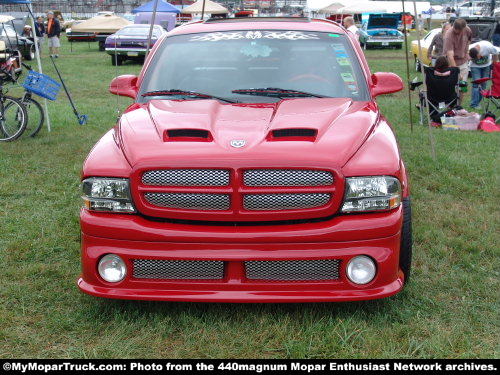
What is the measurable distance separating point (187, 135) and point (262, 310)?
1086 mm

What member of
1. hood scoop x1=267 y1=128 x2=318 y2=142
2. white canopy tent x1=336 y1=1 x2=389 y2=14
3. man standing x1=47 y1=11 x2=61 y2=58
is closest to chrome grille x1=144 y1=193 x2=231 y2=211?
hood scoop x1=267 y1=128 x2=318 y2=142

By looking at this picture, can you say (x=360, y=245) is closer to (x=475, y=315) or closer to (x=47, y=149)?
(x=475, y=315)

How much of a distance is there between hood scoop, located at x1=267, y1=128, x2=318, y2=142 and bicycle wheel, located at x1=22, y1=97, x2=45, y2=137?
6376mm

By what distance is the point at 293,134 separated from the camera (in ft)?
11.5

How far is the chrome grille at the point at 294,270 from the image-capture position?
3.27 m

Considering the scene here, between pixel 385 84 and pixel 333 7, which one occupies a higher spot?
pixel 385 84

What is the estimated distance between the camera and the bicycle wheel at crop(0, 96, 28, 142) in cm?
877

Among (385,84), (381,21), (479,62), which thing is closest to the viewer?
(385,84)

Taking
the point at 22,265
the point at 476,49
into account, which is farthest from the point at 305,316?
the point at 476,49

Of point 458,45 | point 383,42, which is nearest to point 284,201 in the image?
point 458,45

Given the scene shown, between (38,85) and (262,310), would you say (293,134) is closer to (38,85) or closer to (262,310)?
(262,310)

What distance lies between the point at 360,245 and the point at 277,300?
20.2 inches
